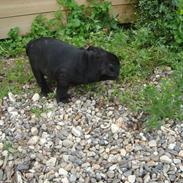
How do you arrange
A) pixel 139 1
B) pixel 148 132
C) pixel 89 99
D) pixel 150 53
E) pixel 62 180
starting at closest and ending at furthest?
pixel 62 180
pixel 148 132
pixel 89 99
pixel 150 53
pixel 139 1

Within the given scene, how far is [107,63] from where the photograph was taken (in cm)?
441

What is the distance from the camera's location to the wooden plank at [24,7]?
5.68 meters

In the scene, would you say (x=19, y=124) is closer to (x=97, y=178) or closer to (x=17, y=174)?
(x=17, y=174)

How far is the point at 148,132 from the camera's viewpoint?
4195 millimetres

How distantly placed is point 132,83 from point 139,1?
1259mm

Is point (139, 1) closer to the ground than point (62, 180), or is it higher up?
higher up

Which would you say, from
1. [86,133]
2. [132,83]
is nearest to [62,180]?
[86,133]

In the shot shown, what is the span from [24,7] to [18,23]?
0.65 feet

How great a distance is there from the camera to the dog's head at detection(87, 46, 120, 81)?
4398 millimetres

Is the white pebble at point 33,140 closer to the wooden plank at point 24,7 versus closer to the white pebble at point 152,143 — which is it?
the white pebble at point 152,143

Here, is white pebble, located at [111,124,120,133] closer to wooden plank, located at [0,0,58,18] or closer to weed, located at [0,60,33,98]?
weed, located at [0,60,33,98]

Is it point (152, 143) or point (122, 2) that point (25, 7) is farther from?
point (152, 143)

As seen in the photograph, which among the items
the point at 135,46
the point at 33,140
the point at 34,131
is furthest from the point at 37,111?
the point at 135,46

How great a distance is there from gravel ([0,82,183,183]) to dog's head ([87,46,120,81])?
30 centimetres
